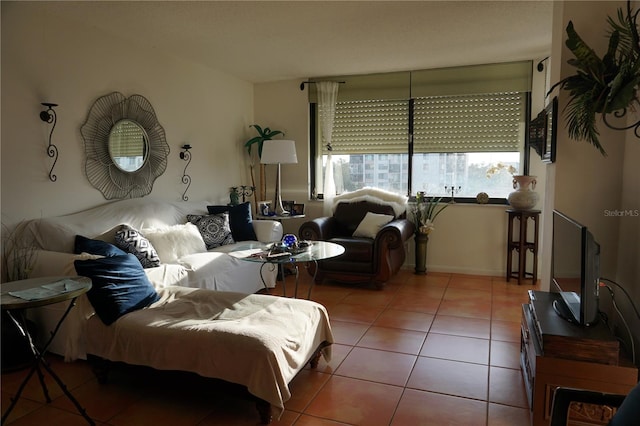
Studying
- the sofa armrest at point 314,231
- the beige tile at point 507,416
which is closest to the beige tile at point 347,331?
the beige tile at point 507,416

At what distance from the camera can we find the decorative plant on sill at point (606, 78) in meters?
1.85

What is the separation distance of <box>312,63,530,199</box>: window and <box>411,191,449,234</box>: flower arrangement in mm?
174

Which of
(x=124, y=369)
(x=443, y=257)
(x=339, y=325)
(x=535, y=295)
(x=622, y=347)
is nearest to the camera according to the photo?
(x=622, y=347)

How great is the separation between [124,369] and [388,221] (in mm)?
3051

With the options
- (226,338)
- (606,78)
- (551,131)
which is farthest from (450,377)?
(606,78)

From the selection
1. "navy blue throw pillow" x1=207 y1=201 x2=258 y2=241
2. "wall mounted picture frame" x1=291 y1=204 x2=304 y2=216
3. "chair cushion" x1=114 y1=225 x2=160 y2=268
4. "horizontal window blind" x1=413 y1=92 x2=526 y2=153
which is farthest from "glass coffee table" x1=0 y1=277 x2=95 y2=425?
"horizontal window blind" x1=413 y1=92 x2=526 y2=153

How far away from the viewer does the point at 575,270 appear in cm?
202

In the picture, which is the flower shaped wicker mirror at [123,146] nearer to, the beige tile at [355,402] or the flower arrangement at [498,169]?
the beige tile at [355,402]

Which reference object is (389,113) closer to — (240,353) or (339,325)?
(339,325)

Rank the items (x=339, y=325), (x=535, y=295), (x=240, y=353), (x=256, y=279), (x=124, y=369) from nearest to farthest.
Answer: (x=240, y=353), (x=124, y=369), (x=535, y=295), (x=339, y=325), (x=256, y=279)

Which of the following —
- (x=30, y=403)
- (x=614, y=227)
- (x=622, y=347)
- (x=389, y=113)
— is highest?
(x=389, y=113)

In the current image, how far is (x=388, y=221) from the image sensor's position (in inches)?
Result: 181

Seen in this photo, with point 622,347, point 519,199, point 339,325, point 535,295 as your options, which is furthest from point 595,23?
point 339,325

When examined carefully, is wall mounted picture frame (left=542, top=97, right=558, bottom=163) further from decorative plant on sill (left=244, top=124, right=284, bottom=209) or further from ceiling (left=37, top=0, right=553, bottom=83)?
decorative plant on sill (left=244, top=124, right=284, bottom=209)
